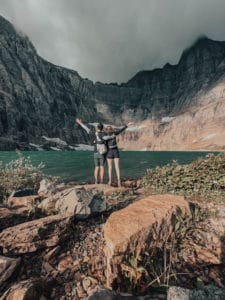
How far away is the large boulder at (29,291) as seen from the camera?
9.15 feet

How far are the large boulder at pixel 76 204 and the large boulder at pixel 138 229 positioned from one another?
51.0 inches

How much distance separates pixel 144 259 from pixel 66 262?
159cm

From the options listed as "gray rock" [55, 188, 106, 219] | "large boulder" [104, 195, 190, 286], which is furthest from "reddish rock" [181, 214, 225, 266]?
"gray rock" [55, 188, 106, 219]

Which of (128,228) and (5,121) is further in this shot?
(5,121)

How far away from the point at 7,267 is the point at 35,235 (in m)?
0.79

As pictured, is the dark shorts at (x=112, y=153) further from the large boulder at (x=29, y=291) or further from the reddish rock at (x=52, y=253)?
the large boulder at (x=29, y=291)

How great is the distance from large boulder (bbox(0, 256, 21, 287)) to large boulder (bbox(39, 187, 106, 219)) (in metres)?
1.74

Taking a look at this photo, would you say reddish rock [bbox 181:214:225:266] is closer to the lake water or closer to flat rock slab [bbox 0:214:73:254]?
flat rock slab [bbox 0:214:73:254]

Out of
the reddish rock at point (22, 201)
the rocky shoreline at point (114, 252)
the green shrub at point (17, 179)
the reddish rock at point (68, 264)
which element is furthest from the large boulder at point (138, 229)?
the green shrub at point (17, 179)

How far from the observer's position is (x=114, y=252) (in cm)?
329

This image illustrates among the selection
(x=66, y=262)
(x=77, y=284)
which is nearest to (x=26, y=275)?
(x=66, y=262)

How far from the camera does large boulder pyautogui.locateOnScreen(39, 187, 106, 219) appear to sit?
5.23 metres

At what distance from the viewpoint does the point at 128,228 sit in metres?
3.65

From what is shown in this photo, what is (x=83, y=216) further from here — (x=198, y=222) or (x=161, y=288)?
(x=198, y=222)
